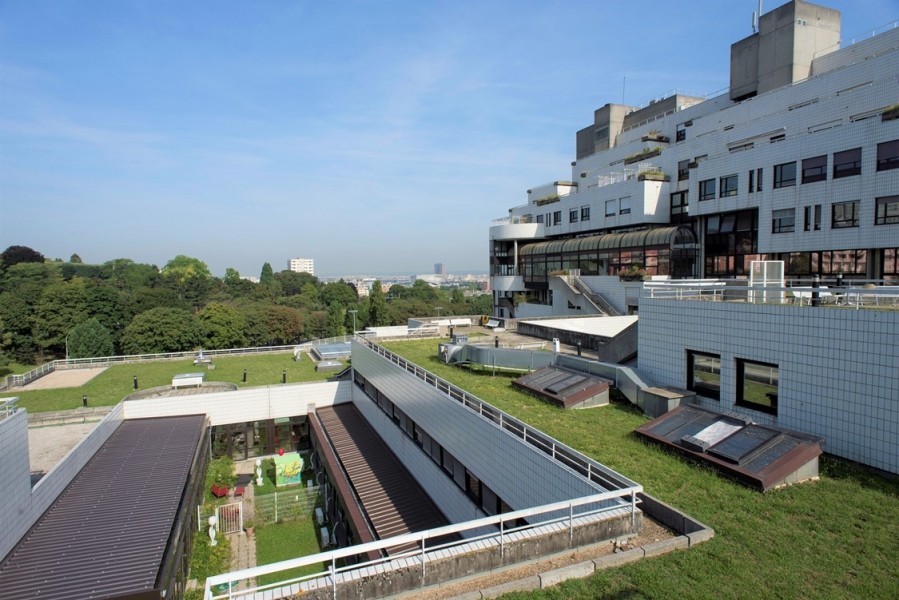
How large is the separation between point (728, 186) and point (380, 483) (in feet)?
80.2

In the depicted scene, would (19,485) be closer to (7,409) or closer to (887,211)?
(7,409)

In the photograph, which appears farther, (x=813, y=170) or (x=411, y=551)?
(x=813, y=170)

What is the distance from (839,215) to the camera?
22.5m

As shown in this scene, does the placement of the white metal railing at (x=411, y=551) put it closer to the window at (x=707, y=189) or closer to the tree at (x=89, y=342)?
the window at (x=707, y=189)

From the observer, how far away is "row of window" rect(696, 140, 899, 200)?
2025 cm

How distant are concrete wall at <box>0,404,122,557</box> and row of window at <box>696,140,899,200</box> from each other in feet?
103

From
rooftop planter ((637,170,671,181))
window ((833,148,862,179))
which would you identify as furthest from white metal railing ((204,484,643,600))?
rooftop planter ((637,170,671,181))

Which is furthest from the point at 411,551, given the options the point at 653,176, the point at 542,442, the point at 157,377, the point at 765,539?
the point at 653,176

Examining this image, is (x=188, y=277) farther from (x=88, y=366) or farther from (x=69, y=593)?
(x=69, y=593)

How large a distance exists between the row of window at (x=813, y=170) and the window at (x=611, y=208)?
9223mm

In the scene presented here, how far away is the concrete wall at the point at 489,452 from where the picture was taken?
974cm

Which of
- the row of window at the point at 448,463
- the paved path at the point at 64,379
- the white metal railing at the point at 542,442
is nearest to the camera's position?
the white metal railing at the point at 542,442

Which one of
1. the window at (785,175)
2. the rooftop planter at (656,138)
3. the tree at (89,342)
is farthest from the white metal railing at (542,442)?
the tree at (89,342)

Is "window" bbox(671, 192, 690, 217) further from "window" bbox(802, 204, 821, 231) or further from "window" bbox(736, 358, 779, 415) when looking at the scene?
"window" bbox(736, 358, 779, 415)
